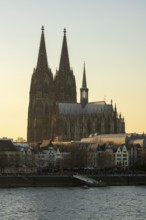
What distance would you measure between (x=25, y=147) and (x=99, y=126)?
22.5m

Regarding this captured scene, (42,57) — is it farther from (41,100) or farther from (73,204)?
(73,204)

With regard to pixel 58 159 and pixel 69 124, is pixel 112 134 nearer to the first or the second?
pixel 69 124

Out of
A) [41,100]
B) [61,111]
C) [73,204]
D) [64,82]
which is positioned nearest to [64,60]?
[64,82]

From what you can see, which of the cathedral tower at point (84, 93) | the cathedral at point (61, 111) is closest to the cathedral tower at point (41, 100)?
the cathedral at point (61, 111)

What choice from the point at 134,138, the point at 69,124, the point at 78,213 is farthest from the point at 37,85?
the point at 78,213

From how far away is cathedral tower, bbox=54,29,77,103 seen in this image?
162625 mm

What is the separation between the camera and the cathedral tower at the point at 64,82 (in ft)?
534

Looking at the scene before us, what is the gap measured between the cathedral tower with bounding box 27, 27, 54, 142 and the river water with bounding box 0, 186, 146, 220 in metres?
72.5

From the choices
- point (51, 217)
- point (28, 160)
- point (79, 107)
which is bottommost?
point (51, 217)

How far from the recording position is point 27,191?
275ft

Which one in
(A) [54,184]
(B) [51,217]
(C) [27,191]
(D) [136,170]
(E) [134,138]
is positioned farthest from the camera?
(E) [134,138]

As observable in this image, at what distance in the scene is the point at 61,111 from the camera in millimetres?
162000

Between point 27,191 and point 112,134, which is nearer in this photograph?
point 27,191

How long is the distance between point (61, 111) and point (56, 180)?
67.9m
